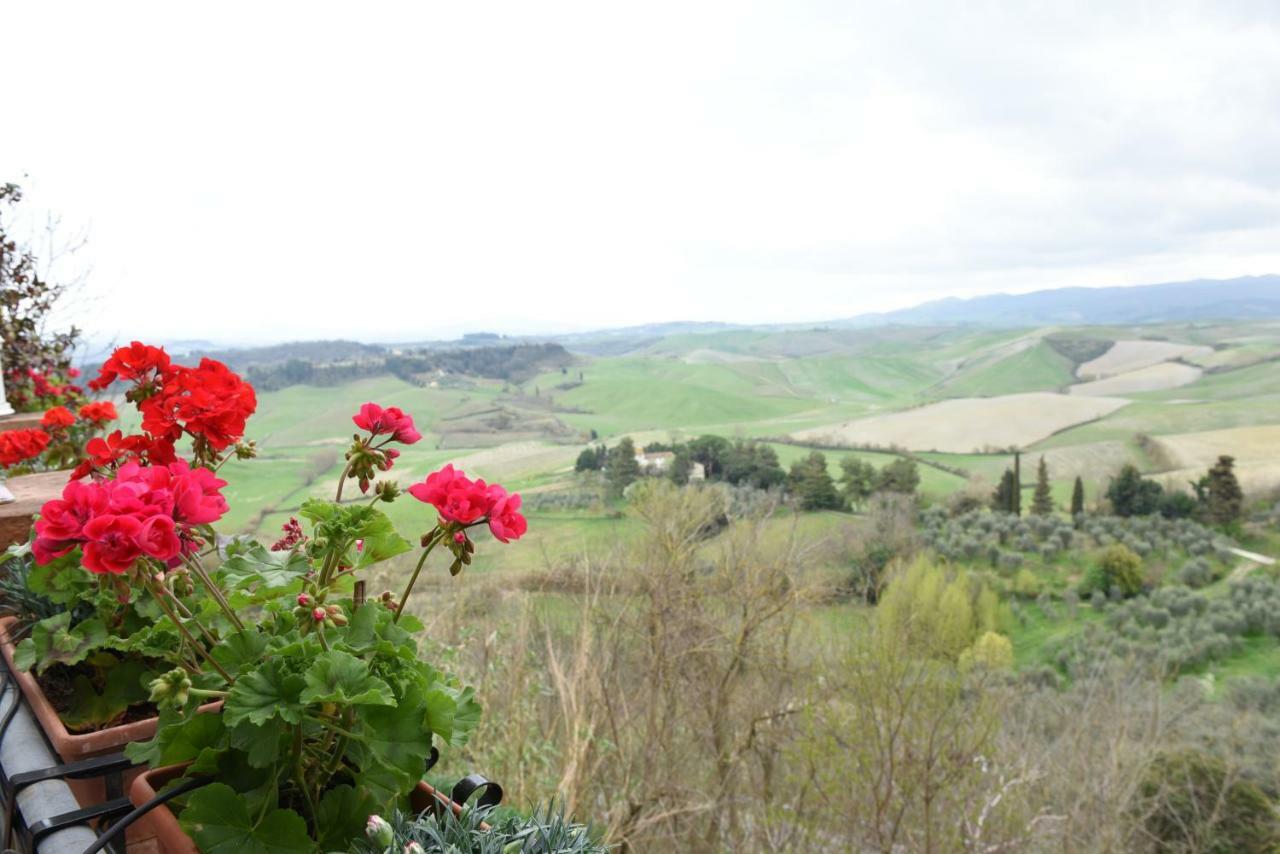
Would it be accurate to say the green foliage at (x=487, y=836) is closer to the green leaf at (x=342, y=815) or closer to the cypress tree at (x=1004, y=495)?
the green leaf at (x=342, y=815)

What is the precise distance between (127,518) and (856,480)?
2629cm

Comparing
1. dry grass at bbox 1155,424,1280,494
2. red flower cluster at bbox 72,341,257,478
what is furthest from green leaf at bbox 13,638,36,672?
dry grass at bbox 1155,424,1280,494

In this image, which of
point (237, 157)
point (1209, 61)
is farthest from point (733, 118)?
point (237, 157)

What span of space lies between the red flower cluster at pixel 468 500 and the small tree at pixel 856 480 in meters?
24.8

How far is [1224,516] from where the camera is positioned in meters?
28.5

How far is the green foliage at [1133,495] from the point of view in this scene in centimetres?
2970

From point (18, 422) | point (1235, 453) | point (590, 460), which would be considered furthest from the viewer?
point (1235, 453)

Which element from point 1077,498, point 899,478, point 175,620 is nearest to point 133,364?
point 175,620

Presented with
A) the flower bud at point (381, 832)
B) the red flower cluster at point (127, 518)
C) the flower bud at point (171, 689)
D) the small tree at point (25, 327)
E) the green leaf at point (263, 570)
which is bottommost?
the flower bud at point (381, 832)

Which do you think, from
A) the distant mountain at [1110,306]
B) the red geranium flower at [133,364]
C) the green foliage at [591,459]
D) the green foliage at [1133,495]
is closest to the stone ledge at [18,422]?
the red geranium flower at [133,364]

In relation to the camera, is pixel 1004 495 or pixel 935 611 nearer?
pixel 935 611

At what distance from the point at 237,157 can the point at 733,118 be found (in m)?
22.9

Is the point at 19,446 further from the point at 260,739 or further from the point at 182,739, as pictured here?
the point at 260,739

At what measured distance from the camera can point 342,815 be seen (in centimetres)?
81
